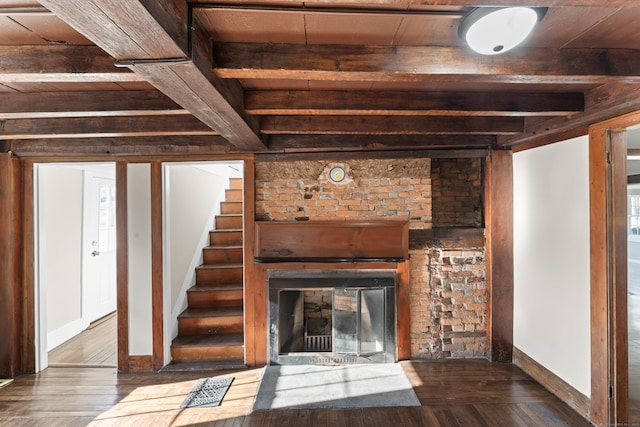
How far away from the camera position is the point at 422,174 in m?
3.36

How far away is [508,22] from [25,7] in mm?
1804

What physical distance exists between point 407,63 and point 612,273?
211 centimetres

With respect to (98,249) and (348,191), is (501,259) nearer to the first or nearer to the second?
(348,191)

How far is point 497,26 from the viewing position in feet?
3.86

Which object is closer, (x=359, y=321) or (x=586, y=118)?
(x=586, y=118)

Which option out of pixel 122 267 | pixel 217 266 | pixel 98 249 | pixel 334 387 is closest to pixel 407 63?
pixel 334 387

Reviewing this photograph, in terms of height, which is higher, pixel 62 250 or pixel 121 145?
pixel 121 145

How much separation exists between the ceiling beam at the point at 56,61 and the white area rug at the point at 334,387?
2551 millimetres

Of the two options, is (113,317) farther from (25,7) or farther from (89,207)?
(25,7)

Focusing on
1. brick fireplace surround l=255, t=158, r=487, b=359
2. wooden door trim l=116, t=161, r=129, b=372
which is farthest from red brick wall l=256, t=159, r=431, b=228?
wooden door trim l=116, t=161, r=129, b=372

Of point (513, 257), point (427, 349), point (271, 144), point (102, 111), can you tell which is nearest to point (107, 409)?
point (102, 111)

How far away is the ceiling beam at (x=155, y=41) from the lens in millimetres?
942

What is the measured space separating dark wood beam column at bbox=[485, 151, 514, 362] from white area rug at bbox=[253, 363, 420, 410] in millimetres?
1119

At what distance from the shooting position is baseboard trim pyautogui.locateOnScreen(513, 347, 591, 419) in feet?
7.96
